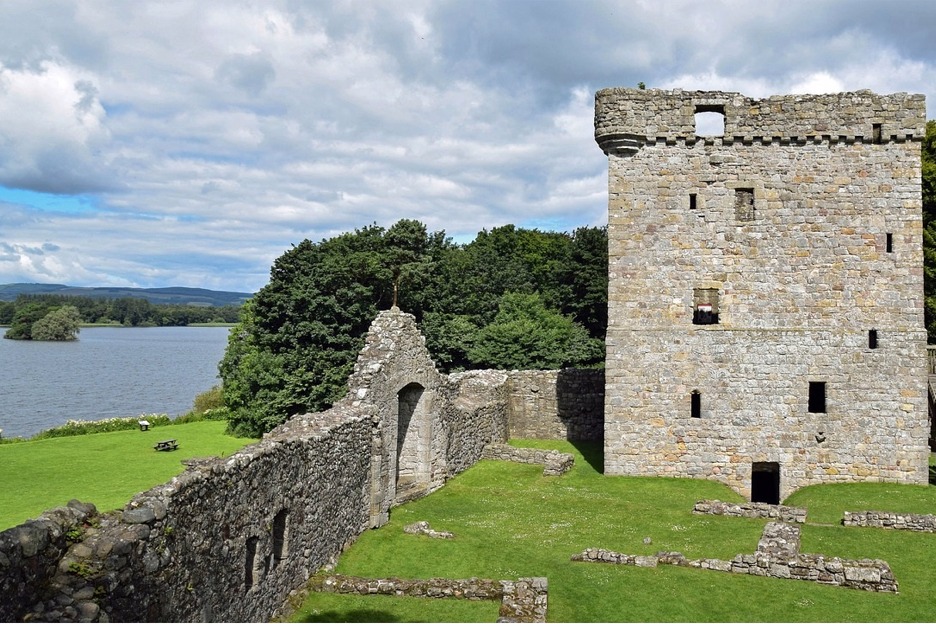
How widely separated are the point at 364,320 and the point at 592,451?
14540 mm

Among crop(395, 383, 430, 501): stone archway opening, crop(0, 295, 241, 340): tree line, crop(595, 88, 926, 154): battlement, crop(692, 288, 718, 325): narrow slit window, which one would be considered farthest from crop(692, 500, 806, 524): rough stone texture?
crop(0, 295, 241, 340): tree line

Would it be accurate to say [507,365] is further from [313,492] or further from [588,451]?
[313,492]

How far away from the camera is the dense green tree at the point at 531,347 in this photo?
34469 mm

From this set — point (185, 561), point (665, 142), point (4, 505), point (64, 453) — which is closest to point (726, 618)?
point (185, 561)

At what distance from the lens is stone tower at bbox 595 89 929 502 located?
17.5 metres

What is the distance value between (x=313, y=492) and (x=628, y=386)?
31.0 ft

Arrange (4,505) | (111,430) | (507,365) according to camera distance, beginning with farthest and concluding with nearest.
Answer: (507,365) → (111,430) → (4,505)

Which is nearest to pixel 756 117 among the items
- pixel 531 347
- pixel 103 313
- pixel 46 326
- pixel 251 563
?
pixel 251 563

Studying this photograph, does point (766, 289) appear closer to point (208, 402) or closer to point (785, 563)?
point (785, 563)

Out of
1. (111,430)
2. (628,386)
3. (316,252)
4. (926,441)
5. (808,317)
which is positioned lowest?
(111,430)

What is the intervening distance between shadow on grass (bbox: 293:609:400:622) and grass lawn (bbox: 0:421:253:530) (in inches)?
284

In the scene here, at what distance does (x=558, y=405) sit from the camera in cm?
2458

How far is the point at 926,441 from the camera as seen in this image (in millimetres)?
17344

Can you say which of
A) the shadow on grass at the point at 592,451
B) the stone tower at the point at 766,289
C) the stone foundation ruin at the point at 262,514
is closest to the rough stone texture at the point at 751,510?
the stone tower at the point at 766,289
